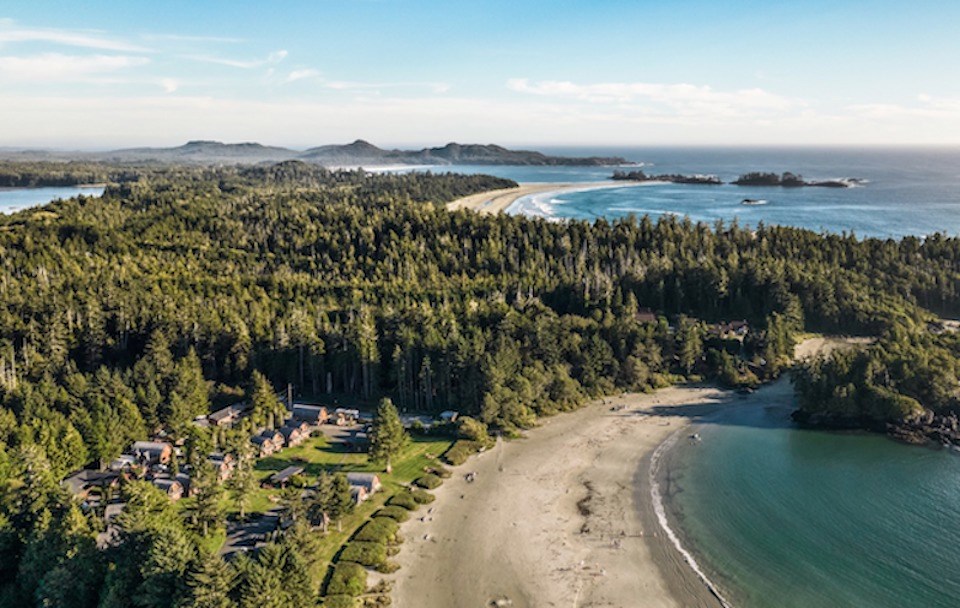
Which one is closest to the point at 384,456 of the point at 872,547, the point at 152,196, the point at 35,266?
the point at 872,547

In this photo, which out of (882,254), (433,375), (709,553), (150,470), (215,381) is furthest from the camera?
(882,254)

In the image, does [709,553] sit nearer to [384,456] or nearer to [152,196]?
[384,456]

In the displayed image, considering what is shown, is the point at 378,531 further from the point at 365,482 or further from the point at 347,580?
the point at 365,482

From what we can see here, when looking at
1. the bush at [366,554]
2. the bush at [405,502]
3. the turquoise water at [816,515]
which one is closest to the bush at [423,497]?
the bush at [405,502]

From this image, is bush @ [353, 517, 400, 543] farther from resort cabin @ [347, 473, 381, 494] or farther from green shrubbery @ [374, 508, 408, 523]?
resort cabin @ [347, 473, 381, 494]

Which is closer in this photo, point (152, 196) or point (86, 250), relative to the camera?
point (86, 250)

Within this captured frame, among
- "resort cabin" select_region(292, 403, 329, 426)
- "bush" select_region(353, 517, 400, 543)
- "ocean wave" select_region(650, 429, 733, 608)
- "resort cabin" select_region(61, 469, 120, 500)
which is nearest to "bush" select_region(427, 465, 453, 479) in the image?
"bush" select_region(353, 517, 400, 543)

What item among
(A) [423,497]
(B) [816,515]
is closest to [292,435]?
(A) [423,497]
